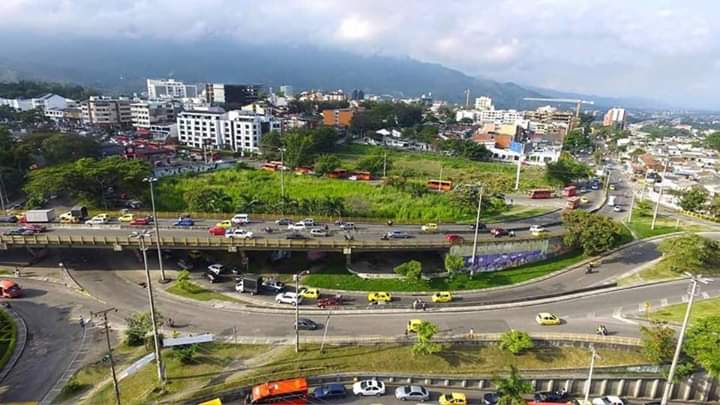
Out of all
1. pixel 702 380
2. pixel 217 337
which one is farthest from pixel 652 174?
pixel 217 337

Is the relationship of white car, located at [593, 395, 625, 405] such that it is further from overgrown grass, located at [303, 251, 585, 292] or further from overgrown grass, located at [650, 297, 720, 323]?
overgrown grass, located at [303, 251, 585, 292]

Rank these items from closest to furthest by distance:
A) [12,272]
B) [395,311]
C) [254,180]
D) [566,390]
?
[566,390] → [395,311] → [12,272] → [254,180]

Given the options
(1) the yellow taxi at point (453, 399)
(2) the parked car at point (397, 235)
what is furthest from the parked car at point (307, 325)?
(2) the parked car at point (397, 235)

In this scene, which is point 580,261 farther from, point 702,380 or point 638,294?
point 702,380

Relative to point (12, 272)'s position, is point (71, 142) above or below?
above

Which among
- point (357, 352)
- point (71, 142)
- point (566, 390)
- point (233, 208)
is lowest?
point (566, 390)

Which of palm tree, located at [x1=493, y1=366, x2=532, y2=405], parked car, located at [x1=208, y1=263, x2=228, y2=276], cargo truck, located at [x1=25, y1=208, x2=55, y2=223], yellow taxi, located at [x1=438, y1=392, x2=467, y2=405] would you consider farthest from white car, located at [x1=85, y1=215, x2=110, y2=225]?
palm tree, located at [x1=493, y1=366, x2=532, y2=405]

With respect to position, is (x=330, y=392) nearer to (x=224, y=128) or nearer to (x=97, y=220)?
(x=97, y=220)
